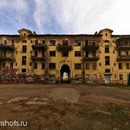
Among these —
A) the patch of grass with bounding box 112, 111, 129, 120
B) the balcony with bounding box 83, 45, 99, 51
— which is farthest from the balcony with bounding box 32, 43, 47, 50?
the patch of grass with bounding box 112, 111, 129, 120

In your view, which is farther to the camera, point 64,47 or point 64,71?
point 64,71

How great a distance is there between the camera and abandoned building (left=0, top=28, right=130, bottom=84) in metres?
39.3

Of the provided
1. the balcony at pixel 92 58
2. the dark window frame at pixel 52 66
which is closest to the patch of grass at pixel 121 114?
the balcony at pixel 92 58

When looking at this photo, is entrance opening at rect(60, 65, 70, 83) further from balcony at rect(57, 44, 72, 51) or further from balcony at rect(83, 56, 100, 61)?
balcony at rect(83, 56, 100, 61)

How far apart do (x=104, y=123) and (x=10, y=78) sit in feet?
116

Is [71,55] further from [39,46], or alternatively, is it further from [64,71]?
[39,46]

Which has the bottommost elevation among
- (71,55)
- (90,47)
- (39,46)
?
(71,55)

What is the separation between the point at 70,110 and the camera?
32.6ft

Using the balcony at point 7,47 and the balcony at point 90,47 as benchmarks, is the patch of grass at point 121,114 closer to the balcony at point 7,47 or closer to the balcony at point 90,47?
the balcony at point 90,47

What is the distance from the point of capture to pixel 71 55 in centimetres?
4025

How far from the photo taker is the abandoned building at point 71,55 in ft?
129

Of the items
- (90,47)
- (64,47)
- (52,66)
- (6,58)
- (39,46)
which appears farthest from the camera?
(52,66)

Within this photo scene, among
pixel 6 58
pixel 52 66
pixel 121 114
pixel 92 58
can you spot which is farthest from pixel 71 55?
pixel 121 114

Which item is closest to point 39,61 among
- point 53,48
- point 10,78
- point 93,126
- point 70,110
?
point 53,48
